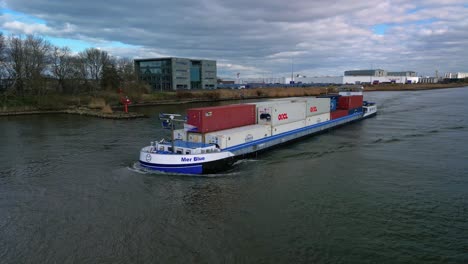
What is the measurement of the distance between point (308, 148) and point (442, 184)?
44.1ft

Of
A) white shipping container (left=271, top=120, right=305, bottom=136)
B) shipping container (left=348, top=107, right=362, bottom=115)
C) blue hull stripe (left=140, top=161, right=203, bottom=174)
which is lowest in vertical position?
blue hull stripe (left=140, top=161, right=203, bottom=174)

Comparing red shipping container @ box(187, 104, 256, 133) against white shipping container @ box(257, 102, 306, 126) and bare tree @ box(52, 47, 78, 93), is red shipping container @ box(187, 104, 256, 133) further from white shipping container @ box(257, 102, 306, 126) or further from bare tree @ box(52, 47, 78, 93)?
bare tree @ box(52, 47, 78, 93)

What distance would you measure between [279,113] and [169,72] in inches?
3370

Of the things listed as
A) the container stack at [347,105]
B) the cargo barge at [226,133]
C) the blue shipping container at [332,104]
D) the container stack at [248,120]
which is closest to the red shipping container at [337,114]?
the container stack at [347,105]

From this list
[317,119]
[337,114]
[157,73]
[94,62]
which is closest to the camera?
[317,119]

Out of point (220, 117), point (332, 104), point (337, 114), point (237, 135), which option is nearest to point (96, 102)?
point (332, 104)

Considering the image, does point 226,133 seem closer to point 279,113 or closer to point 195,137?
point 195,137

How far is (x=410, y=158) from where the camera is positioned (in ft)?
90.3

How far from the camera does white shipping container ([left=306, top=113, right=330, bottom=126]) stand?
128 feet

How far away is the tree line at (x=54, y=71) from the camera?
244 ft

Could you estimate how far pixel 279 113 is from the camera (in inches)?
1328

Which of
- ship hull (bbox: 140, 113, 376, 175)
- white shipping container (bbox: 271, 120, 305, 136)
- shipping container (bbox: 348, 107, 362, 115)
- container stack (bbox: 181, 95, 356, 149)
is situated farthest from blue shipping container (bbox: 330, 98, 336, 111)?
ship hull (bbox: 140, 113, 376, 175)

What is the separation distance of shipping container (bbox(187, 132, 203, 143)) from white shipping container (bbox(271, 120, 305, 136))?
8.75m

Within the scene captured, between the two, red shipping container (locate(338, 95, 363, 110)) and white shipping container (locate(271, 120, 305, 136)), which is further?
red shipping container (locate(338, 95, 363, 110))
